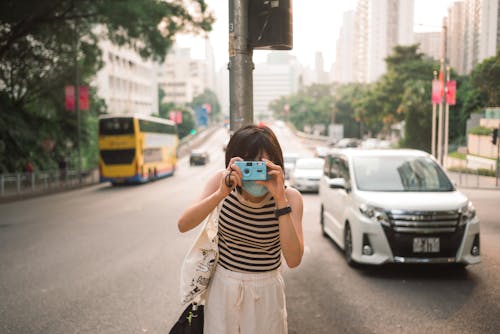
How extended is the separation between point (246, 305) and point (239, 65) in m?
2.35

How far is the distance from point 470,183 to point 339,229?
51.1 ft

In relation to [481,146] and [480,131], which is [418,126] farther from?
[481,146]

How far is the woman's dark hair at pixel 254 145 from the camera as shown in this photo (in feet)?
8.32

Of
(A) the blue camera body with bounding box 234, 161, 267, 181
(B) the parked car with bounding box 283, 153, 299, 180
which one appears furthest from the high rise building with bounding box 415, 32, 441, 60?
(A) the blue camera body with bounding box 234, 161, 267, 181

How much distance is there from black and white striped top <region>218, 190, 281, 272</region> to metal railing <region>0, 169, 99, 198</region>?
21.0 meters

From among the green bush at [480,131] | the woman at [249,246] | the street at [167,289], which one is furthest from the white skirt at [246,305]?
the green bush at [480,131]

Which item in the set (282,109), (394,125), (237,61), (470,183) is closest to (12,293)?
(237,61)

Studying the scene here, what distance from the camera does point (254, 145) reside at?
254cm

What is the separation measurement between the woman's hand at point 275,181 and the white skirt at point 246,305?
0.46 m

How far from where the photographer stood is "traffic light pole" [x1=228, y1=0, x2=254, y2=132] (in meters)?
4.37

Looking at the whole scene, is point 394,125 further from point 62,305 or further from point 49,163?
point 62,305

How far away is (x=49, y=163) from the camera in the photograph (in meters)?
30.1

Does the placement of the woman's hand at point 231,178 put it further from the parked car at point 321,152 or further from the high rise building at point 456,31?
the parked car at point 321,152

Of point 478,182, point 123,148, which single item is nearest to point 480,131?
point 478,182
